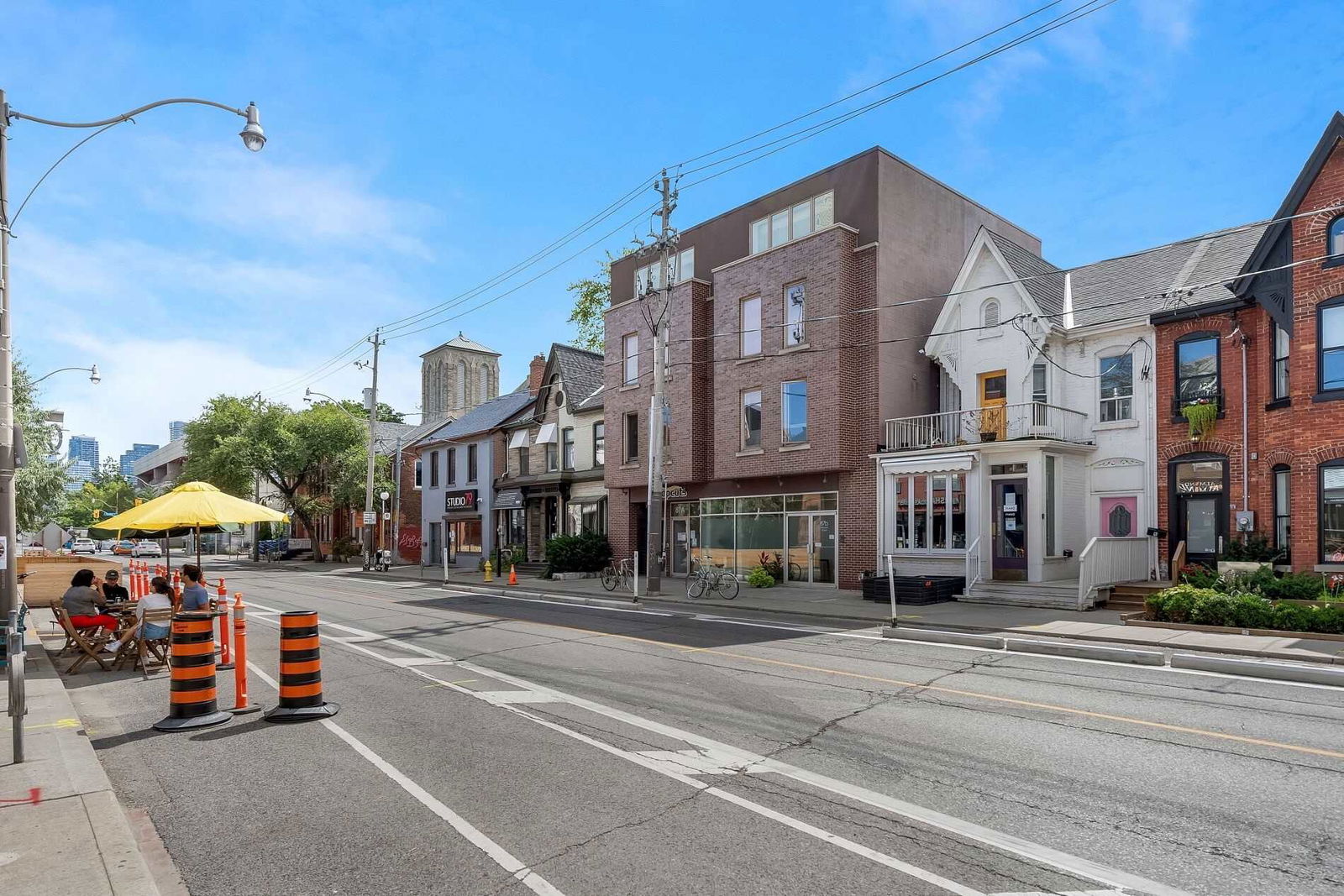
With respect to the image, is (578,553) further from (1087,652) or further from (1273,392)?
(1273,392)

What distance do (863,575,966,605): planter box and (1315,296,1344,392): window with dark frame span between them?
8.63 m

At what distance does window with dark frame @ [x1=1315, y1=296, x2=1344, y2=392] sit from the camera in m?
17.1

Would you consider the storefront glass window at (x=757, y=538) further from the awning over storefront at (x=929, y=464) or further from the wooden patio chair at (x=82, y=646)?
the wooden patio chair at (x=82, y=646)

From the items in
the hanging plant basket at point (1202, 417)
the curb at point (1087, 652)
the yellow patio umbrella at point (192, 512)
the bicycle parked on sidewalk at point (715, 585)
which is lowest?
the bicycle parked on sidewalk at point (715, 585)

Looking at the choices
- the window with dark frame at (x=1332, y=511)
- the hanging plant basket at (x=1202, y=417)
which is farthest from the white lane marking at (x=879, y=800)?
the hanging plant basket at (x=1202, y=417)

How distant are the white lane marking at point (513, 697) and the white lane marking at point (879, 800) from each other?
104 mm

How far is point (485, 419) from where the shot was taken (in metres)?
43.8

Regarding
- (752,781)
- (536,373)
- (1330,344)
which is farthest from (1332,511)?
(536,373)

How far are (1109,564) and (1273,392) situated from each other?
16.6 feet

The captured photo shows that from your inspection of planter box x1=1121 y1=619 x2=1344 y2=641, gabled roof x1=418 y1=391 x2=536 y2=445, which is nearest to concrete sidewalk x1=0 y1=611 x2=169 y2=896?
planter box x1=1121 y1=619 x2=1344 y2=641

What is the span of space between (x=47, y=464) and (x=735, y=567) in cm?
2404

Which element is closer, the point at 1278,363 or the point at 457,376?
the point at 1278,363

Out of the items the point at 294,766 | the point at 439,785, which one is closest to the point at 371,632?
the point at 294,766

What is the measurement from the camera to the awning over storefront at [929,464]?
856 inches
